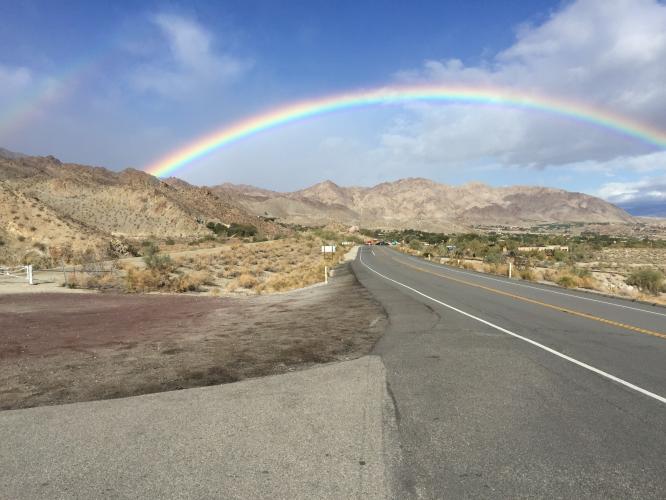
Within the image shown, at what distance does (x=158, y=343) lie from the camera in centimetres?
1091

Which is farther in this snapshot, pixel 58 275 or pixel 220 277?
pixel 220 277

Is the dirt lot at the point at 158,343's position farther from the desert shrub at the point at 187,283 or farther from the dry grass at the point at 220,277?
the desert shrub at the point at 187,283

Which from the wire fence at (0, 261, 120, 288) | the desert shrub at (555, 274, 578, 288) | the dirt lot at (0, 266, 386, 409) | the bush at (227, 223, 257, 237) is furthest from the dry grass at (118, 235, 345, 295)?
the bush at (227, 223, 257, 237)

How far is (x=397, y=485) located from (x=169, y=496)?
186 cm

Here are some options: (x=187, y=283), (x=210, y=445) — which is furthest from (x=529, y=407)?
(x=187, y=283)

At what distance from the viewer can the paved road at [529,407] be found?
4.21 metres

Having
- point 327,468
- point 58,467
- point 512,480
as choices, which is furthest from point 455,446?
point 58,467

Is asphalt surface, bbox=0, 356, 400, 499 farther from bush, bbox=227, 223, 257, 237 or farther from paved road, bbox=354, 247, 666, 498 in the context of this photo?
bush, bbox=227, 223, 257, 237

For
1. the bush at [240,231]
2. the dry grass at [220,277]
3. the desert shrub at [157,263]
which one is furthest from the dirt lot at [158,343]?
the bush at [240,231]

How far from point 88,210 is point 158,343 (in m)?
82.2

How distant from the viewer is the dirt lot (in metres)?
7.66

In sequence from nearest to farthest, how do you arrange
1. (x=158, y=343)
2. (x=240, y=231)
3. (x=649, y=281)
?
1. (x=158, y=343)
2. (x=649, y=281)
3. (x=240, y=231)

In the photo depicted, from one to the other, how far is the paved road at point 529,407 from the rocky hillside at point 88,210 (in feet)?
145

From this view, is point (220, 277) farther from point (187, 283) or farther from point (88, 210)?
point (88, 210)
